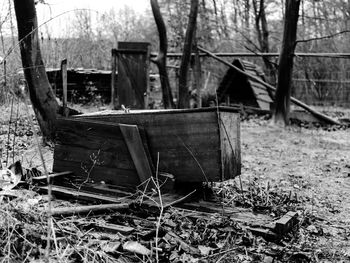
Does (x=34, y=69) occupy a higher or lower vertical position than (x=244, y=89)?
higher

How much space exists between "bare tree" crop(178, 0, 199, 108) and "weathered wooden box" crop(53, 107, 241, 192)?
219 inches

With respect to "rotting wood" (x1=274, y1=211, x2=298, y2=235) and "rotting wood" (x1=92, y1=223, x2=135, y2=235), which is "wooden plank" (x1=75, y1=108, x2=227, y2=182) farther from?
"rotting wood" (x1=92, y1=223, x2=135, y2=235)

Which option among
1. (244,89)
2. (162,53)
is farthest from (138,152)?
(244,89)

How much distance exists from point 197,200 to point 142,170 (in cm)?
57

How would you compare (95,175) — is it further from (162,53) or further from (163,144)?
(162,53)

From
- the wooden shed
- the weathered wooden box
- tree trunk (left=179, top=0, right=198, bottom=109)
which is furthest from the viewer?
the wooden shed

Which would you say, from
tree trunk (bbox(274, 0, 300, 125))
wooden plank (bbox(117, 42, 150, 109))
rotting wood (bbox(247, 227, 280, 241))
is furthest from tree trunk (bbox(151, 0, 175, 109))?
rotting wood (bbox(247, 227, 280, 241))

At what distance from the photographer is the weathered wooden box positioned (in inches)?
155

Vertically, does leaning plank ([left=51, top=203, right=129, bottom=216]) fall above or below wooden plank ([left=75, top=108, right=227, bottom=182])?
below

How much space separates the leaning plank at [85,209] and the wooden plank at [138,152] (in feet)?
1.60

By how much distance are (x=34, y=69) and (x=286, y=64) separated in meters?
5.72

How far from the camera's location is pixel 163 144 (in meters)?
4.13

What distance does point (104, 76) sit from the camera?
475 inches

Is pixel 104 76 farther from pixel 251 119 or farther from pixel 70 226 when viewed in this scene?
pixel 70 226
